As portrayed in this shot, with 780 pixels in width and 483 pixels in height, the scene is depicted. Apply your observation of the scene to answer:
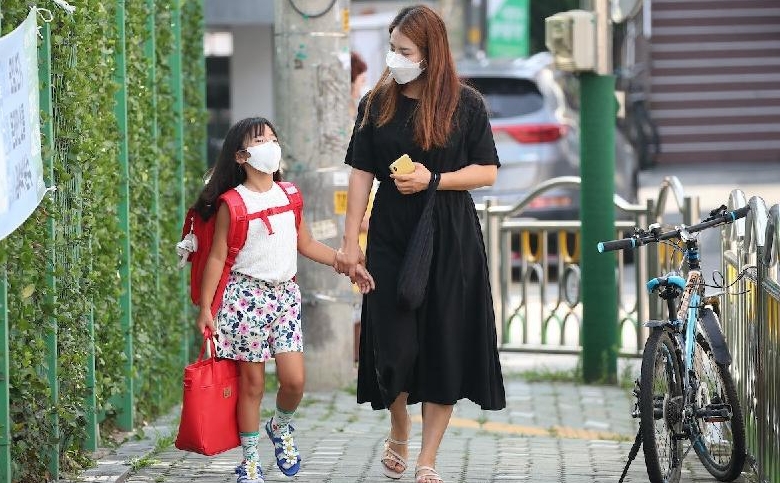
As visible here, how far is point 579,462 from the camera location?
7402 mm

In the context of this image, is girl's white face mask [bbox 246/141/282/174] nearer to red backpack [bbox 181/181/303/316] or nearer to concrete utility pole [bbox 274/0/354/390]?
red backpack [bbox 181/181/303/316]

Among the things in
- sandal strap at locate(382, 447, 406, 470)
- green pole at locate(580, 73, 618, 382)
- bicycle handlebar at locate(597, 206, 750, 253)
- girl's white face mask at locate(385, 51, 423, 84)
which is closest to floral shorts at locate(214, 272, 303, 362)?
sandal strap at locate(382, 447, 406, 470)

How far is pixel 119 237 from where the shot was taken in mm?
7465

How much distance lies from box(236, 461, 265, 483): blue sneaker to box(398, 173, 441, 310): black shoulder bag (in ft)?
2.88

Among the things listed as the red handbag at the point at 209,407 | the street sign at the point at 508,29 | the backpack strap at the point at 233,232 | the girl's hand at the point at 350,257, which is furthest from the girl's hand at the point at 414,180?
the street sign at the point at 508,29

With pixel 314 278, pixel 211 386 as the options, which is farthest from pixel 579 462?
pixel 314 278

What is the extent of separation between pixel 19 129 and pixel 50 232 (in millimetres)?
816

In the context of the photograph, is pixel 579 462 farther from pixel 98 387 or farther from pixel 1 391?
pixel 1 391

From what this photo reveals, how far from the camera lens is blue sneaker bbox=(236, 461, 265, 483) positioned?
21.5ft

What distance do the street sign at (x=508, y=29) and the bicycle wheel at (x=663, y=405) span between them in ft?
70.3

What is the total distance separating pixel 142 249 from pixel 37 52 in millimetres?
2037

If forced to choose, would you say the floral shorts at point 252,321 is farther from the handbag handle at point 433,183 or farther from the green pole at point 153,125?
the green pole at point 153,125

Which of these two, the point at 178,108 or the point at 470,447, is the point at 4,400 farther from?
the point at 178,108

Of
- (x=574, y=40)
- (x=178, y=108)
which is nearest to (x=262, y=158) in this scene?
(x=178, y=108)
